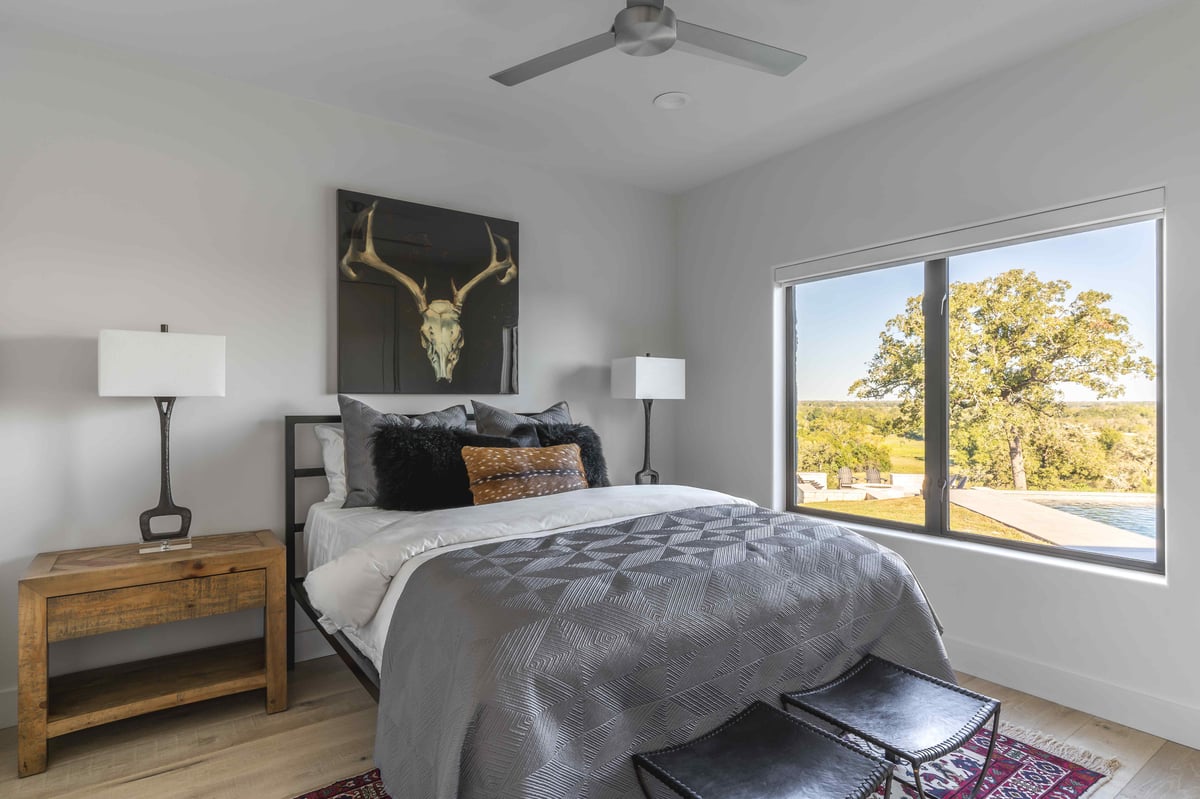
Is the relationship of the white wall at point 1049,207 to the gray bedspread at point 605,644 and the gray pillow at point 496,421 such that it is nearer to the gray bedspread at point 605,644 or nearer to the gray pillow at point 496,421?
the gray bedspread at point 605,644

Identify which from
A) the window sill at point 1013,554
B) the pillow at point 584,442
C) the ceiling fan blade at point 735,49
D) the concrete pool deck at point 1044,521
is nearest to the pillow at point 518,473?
the pillow at point 584,442

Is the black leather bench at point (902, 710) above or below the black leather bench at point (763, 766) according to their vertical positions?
above

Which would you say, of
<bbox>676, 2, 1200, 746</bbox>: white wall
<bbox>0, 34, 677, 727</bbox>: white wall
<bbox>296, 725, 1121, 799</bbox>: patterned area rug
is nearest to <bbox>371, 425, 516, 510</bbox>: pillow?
<bbox>0, 34, 677, 727</bbox>: white wall

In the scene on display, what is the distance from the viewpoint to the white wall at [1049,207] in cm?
235

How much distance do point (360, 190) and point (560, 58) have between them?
1564mm

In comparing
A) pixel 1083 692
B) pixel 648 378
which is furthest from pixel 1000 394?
pixel 648 378

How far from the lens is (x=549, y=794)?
1.38m

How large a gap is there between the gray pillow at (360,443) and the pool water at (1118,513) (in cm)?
277

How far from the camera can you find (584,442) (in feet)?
10.6

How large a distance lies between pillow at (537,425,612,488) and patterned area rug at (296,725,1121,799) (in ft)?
4.95

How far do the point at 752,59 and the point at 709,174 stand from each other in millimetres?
2027

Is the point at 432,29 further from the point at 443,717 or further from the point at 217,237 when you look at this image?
the point at 443,717

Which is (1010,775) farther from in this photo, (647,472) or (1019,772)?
(647,472)

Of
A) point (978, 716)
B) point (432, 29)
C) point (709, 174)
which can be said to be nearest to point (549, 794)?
point (978, 716)
